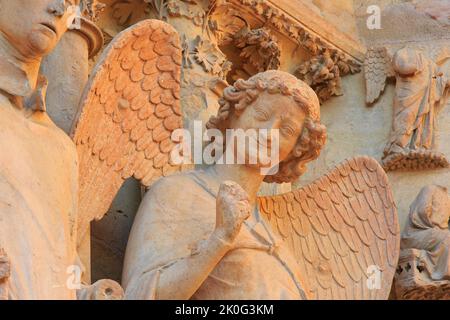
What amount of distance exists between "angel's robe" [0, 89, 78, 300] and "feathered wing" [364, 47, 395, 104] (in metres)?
2.67

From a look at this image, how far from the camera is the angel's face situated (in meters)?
9.23

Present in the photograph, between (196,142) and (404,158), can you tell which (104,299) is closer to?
(196,142)

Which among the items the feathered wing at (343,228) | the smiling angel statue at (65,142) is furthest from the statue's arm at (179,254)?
the feathered wing at (343,228)

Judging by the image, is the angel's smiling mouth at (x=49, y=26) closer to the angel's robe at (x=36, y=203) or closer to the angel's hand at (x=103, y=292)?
the angel's robe at (x=36, y=203)

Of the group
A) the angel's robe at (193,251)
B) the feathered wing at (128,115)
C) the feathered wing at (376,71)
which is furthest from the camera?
the feathered wing at (376,71)

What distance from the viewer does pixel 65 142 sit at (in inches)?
347

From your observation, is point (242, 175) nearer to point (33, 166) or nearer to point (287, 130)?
point (287, 130)

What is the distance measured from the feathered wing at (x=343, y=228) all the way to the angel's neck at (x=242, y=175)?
313 mm

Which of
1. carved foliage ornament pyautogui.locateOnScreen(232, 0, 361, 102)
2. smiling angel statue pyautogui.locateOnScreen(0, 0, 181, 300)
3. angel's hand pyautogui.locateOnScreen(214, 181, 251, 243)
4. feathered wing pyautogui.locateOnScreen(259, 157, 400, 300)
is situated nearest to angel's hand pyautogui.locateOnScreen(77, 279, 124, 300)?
smiling angel statue pyautogui.locateOnScreen(0, 0, 181, 300)

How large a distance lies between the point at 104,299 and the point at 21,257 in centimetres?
37

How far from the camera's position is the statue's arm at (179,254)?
8.48 metres

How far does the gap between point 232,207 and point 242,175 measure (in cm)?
89

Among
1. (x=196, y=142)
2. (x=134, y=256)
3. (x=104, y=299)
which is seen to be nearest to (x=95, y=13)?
(x=196, y=142)

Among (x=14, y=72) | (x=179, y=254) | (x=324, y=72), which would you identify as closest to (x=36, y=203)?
(x=14, y=72)
